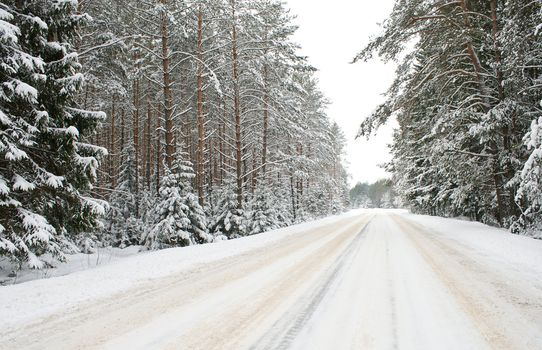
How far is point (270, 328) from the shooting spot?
353 cm

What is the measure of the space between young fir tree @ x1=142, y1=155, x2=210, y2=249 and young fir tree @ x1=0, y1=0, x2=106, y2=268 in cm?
357

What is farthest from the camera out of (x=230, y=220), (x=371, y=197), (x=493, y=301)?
(x=371, y=197)

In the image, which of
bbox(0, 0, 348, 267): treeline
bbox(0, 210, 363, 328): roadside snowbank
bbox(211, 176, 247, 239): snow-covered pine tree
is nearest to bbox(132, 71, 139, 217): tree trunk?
bbox(0, 0, 348, 267): treeline

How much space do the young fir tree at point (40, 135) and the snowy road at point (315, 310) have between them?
1.87 m

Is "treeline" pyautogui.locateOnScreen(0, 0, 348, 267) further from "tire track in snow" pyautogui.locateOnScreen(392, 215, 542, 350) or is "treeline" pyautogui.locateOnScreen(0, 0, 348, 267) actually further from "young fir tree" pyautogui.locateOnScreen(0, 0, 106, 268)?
"tire track in snow" pyautogui.locateOnScreen(392, 215, 542, 350)

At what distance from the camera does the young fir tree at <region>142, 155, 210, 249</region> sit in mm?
11719

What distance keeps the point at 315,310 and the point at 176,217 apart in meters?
8.65

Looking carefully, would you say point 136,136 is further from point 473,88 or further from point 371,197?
point 371,197

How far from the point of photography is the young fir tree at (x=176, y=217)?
11719 mm

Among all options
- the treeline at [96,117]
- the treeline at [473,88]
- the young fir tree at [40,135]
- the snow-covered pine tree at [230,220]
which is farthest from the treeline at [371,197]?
the young fir tree at [40,135]

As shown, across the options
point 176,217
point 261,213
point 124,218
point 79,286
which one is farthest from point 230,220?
point 79,286

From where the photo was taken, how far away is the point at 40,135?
747 cm

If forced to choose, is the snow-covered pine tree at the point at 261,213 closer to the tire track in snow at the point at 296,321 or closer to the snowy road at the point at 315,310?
the snowy road at the point at 315,310

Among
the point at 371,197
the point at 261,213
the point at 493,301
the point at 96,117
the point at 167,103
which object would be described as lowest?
the point at 493,301
